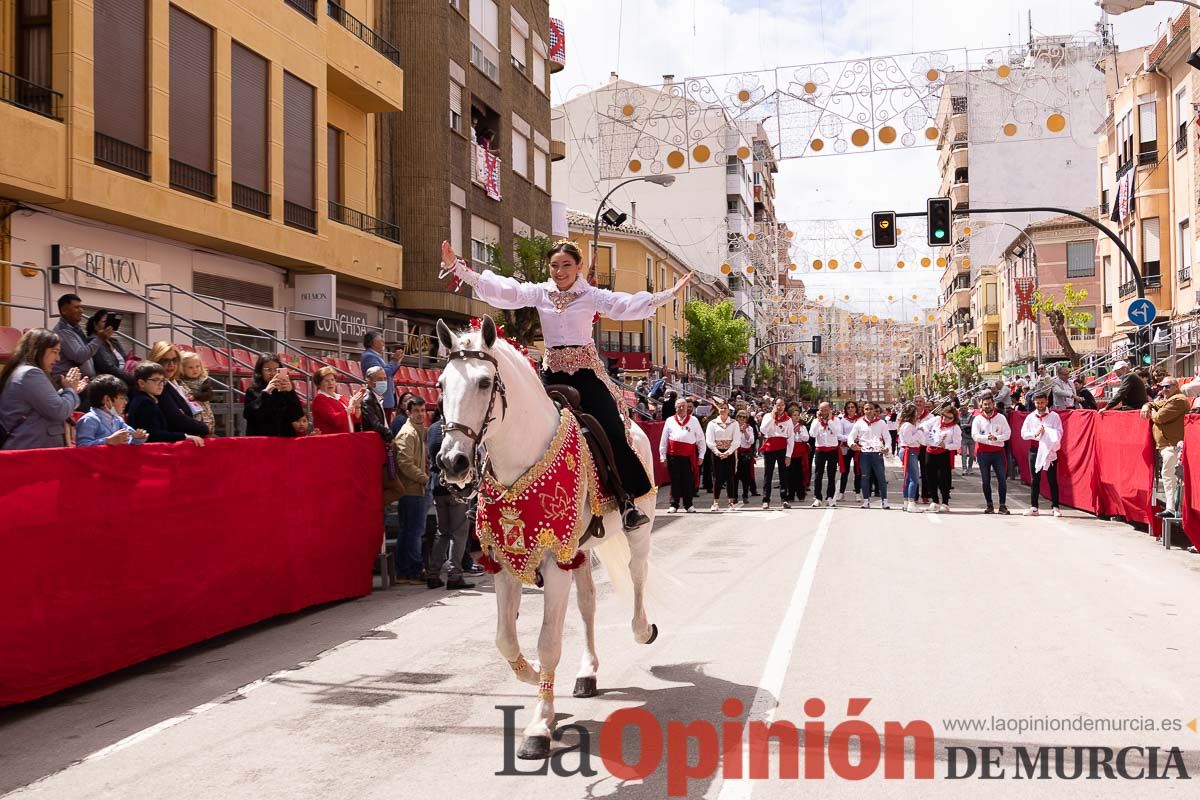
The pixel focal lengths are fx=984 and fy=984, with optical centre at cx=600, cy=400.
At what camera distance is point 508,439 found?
5285 millimetres

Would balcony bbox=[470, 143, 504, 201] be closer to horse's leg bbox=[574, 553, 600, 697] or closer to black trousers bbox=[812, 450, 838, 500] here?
black trousers bbox=[812, 450, 838, 500]

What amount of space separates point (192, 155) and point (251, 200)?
1.77 metres

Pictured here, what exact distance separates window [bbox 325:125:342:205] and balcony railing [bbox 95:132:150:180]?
25.0ft

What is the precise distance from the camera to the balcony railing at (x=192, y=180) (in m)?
17.0

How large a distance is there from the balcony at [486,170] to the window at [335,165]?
6.59 metres

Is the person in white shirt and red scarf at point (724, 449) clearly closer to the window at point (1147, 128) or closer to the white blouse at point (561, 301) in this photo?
the white blouse at point (561, 301)

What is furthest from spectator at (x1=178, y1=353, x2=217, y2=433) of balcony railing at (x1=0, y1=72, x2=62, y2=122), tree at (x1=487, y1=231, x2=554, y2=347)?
tree at (x1=487, y1=231, x2=554, y2=347)

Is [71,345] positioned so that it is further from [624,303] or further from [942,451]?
[942,451]

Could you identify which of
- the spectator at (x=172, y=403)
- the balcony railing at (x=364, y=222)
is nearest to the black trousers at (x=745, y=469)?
the balcony railing at (x=364, y=222)

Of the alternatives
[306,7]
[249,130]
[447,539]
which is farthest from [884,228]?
[447,539]

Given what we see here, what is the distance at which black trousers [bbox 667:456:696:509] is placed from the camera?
19.7 metres

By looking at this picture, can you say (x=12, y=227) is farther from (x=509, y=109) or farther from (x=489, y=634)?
(x=509, y=109)

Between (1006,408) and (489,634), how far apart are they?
71.4 feet

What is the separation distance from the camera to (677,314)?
6612cm
